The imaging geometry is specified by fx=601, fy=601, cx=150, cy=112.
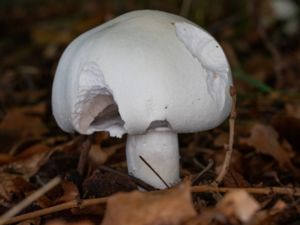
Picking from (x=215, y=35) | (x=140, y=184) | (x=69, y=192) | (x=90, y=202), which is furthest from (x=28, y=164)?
(x=215, y=35)

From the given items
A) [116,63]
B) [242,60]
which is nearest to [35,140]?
[116,63]

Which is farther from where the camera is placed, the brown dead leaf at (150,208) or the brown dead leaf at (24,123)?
the brown dead leaf at (24,123)

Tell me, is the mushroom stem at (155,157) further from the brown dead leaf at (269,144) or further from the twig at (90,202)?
the brown dead leaf at (269,144)

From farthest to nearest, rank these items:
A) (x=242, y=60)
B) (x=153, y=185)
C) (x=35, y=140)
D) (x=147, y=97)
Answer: (x=242, y=60) < (x=35, y=140) < (x=153, y=185) < (x=147, y=97)

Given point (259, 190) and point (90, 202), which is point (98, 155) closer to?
point (90, 202)

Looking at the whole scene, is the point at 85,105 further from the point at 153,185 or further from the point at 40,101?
the point at 40,101

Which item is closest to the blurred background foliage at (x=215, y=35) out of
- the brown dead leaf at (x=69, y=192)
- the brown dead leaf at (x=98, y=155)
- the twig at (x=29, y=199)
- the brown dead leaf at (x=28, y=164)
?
the brown dead leaf at (x=28, y=164)

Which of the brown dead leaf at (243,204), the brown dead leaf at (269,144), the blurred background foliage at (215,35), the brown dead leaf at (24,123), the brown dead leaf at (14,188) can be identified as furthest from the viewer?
the blurred background foliage at (215,35)

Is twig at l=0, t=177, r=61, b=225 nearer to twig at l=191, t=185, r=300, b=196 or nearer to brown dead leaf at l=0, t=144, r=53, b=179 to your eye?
twig at l=191, t=185, r=300, b=196
